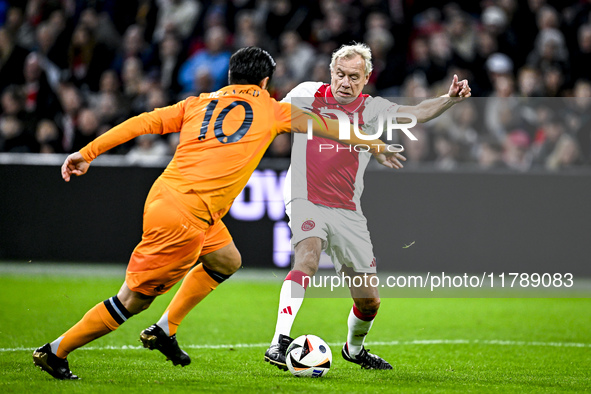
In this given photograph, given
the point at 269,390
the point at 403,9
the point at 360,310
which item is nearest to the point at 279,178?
the point at 403,9

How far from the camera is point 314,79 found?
12461 millimetres

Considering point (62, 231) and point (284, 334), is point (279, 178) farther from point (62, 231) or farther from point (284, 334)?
point (284, 334)

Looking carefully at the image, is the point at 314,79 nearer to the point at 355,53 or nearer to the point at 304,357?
the point at 355,53

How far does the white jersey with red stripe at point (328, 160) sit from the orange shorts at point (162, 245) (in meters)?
1.14

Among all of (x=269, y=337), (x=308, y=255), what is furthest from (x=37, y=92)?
(x=308, y=255)

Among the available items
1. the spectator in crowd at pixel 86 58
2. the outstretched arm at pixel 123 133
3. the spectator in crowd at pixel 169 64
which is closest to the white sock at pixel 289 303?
the outstretched arm at pixel 123 133

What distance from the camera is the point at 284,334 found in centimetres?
559

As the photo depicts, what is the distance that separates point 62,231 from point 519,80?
720 cm

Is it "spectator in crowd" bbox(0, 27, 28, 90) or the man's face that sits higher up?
"spectator in crowd" bbox(0, 27, 28, 90)

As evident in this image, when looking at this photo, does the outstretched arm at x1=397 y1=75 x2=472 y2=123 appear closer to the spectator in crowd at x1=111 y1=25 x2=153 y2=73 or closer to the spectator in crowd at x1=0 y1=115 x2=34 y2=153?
the spectator in crowd at x1=0 y1=115 x2=34 y2=153

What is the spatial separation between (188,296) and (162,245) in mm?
962

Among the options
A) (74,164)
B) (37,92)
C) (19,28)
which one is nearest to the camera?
(74,164)

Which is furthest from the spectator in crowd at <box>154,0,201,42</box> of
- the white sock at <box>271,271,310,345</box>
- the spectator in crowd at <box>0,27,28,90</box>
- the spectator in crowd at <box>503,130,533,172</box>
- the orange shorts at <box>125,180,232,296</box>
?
the orange shorts at <box>125,180,232,296</box>

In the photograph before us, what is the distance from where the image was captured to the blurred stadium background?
37.6 feet
